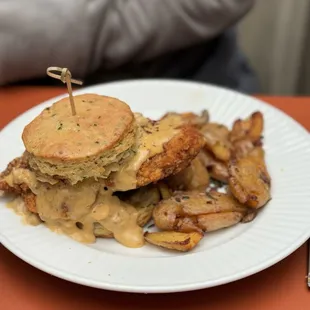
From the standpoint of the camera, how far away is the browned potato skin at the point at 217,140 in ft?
4.37

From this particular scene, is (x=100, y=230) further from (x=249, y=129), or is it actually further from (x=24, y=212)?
(x=249, y=129)

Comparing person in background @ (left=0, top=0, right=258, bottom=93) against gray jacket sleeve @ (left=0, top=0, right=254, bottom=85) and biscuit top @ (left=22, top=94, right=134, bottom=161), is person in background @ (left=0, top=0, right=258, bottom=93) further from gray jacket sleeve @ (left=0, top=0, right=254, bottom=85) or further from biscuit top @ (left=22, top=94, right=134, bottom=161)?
biscuit top @ (left=22, top=94, right=134, bottom=161)

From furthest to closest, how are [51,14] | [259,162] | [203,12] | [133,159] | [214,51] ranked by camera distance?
[214,51], [203,12], [51,14], [259,162], [133,159]

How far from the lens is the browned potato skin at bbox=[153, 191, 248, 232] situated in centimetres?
114

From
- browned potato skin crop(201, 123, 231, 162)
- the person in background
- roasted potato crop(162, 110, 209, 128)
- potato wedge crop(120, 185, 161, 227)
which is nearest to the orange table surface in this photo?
potato wedge crop(120, 185, 161, 227)

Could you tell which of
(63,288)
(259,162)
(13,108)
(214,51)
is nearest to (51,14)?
(13,108)

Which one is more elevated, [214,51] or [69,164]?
[69,164]

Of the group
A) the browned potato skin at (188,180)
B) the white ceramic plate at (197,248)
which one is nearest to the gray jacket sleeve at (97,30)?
the white ceramic plate at (197,248)

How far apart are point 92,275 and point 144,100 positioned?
2.14 feet

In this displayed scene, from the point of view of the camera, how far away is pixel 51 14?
5.80ft

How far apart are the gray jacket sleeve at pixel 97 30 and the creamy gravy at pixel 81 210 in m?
0.71

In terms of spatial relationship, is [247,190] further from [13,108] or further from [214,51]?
[214,51]

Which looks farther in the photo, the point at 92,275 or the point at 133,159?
the point at 133,159

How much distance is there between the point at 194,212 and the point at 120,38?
37.0 inches
